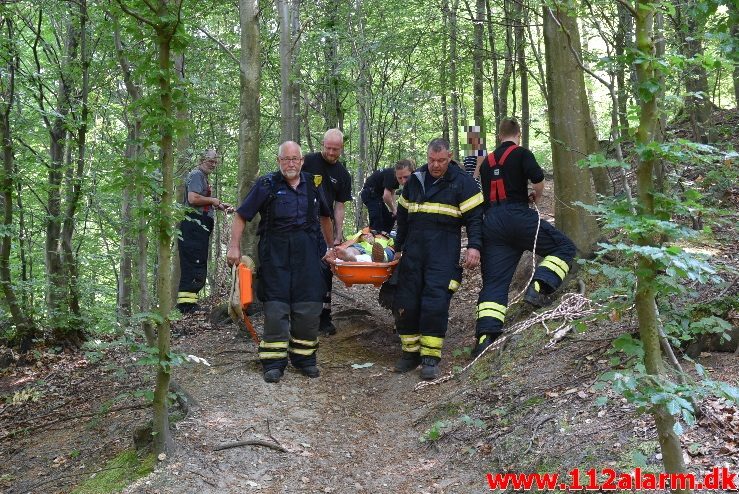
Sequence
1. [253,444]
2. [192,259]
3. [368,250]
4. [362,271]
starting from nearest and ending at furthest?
1. [253,444]
2. [362,271]
3. [368,250]
4. [192,259]

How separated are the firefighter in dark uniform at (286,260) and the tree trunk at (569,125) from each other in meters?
2.51

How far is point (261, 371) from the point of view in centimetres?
604

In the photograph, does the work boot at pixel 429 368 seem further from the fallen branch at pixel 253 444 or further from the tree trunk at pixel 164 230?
the tree trunk at pixel 164 230

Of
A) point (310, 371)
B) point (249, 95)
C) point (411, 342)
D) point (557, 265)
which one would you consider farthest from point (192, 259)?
point (557, 265)

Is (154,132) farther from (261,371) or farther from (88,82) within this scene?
(88,82)

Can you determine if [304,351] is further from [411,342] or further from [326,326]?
[326,326]

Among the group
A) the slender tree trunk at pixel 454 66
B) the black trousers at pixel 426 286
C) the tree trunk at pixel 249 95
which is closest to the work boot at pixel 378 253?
the black trousers at pixel 426 286

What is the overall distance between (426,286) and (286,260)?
1.36m

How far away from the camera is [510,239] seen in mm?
6066

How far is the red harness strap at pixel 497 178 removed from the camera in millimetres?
6094

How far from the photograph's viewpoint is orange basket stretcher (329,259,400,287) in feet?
20.1

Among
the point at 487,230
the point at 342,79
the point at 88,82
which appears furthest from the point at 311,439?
the point at 342,79

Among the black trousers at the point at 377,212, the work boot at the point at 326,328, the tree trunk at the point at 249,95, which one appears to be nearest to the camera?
the tree trunk at the point at 249,95

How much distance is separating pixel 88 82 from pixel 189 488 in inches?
280
